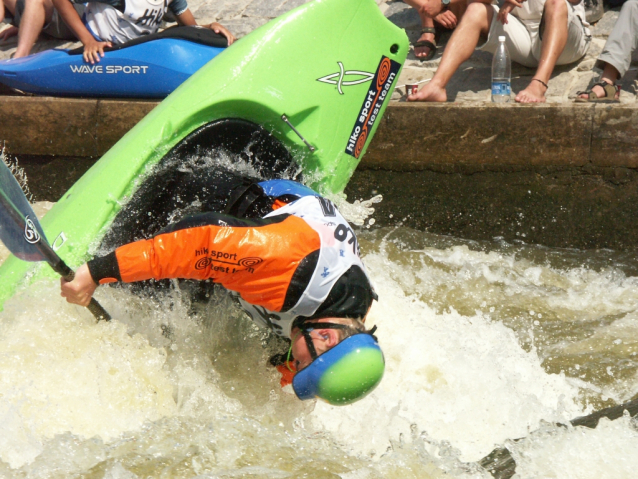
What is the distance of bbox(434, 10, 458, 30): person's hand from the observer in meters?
4.34

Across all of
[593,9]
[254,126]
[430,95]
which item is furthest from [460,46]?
[254,126]

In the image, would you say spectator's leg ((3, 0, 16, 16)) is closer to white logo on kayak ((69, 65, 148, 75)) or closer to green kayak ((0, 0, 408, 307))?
white logo on kayak ((69, 65, 148, 75))

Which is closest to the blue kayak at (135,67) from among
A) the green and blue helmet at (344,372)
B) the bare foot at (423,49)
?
the bare foot at (423,49)

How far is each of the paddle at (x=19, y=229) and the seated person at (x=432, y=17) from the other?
294 centimetres

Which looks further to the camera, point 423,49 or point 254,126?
point 423,49

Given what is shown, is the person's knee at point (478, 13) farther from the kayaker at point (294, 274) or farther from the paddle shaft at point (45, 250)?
the paddle shaft at point (45, 250)

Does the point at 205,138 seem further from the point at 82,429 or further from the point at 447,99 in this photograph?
the point at 447,99

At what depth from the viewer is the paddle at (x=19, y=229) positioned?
1985 mm

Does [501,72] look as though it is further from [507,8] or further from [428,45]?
[428,45]

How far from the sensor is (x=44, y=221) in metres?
2.64

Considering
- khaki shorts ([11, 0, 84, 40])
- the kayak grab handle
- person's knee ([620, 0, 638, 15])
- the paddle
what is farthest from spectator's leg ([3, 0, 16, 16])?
person's knee ([620, 0, 638, 15])

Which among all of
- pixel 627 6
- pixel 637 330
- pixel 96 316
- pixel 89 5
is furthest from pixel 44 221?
pixel 627 6

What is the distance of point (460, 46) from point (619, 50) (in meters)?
0.83

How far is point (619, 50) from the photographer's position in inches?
146
